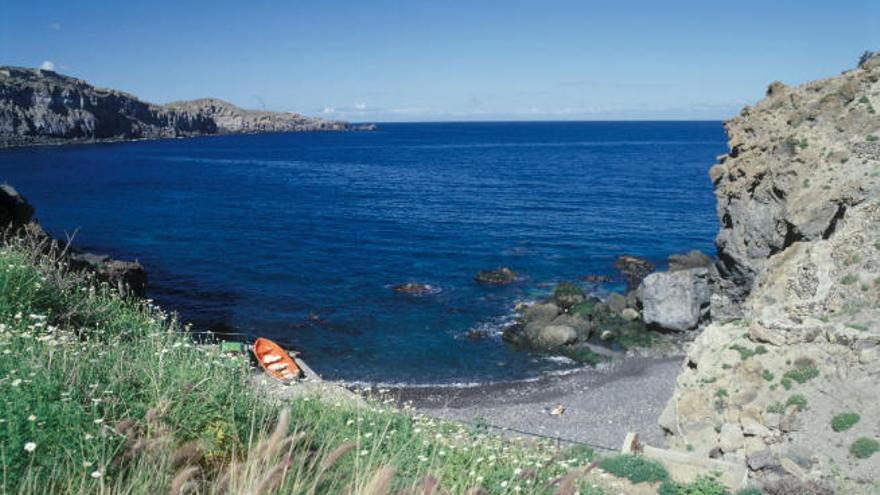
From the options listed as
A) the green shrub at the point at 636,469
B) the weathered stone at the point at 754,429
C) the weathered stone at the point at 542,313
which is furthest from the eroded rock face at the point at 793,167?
the green shrub at the point at 636,469

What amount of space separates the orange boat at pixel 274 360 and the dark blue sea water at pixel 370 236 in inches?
349

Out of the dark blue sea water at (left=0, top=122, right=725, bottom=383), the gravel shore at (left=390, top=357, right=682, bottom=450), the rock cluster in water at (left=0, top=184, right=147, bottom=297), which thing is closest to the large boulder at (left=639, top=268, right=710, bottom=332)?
the gravel shore at (left=390, top=357, right=682, bottom=450)

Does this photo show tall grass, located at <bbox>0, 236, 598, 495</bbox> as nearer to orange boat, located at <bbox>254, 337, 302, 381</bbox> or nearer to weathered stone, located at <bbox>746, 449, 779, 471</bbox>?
weathered stone, located at <bbox>746, 449, 779, 471</bbox>

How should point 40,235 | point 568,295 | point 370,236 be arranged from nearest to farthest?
point 40,235 → point 568,295 → point 370,236

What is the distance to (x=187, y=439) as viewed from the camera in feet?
21.0

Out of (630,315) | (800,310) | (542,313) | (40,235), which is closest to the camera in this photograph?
(800,310)

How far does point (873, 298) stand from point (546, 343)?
17.5 m

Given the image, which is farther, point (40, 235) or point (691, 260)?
point (691, 260)

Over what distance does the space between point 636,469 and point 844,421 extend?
6.35 m

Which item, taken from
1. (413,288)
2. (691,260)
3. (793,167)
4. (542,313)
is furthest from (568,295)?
(793,167)

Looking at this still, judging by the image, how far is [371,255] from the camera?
51875 mm

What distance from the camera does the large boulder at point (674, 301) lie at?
3678 centimetres

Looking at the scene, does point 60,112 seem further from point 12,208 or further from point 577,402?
point 577,402

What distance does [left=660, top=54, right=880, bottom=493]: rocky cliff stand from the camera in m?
16.5
